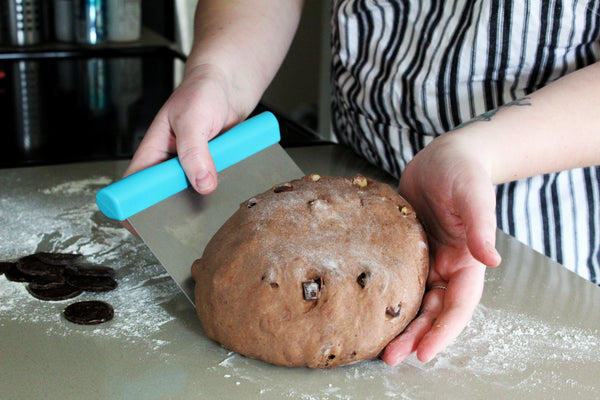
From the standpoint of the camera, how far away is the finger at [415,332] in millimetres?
818

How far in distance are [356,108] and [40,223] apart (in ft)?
2.18

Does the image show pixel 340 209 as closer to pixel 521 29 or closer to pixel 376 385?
pixel 376 385

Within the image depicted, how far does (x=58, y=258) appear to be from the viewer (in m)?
1.04

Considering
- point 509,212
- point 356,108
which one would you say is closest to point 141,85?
point 356,108

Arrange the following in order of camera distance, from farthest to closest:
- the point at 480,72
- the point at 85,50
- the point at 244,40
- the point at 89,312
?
the point at 85,50
the point at 244,40
the point at 480,72
the point at 89,312

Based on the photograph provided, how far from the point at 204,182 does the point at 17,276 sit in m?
0.32

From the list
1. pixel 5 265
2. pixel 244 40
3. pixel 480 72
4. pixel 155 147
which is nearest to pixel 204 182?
pixel 155 147

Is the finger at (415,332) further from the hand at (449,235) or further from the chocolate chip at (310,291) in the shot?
the chocolate chip at (310,291)

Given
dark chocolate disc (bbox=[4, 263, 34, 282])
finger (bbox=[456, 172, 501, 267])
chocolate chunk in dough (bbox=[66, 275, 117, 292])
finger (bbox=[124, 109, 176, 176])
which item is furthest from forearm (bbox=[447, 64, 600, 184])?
dark chocolate disc (bbox=[4, 263, 34, 282])

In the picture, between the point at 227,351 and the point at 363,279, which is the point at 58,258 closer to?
the point at 227,351

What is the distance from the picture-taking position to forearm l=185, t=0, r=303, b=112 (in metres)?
1.24

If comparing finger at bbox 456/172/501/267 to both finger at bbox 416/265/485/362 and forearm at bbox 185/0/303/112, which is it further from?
forearm at bbox 185/0/303/112

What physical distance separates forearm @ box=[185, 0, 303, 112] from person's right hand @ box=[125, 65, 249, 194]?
5cm

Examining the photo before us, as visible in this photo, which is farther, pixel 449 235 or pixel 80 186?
pixel 80 186
